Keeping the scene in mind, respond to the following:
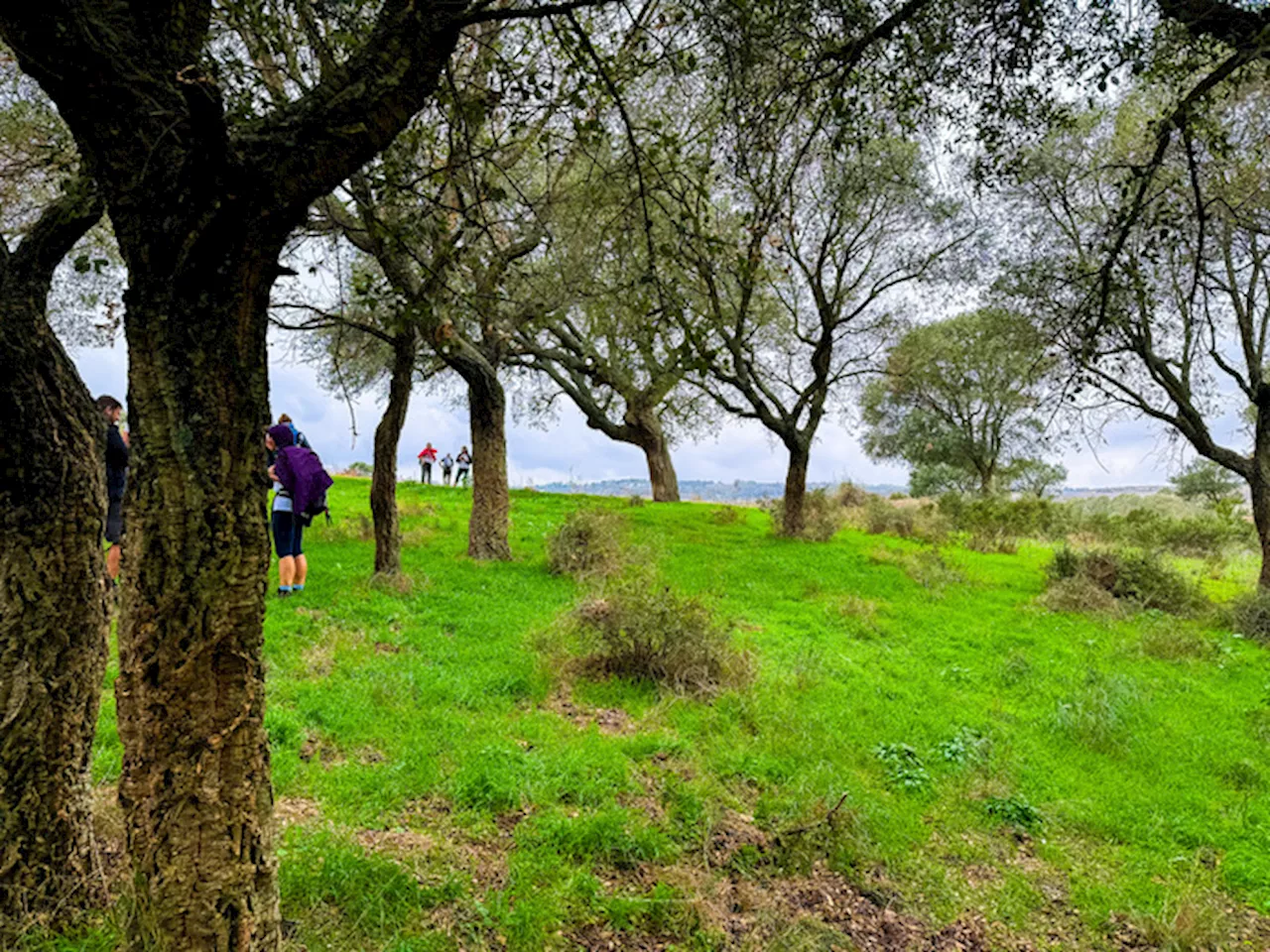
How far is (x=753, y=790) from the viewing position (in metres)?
5.30

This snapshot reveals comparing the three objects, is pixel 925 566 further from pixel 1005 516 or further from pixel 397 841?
pixel 397 841

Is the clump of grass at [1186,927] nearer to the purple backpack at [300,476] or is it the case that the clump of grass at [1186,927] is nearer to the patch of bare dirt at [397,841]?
the patch of bare dirt at [397,841]

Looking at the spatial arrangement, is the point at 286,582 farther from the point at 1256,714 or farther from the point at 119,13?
the point at 1256,714

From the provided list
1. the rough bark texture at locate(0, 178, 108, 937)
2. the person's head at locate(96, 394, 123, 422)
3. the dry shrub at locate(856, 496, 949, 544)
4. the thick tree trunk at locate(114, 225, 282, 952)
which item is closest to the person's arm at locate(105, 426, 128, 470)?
the person's head at locate(96, 394, 123, 422)

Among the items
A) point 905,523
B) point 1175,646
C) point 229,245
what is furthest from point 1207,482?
point 229,245

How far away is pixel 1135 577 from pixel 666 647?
12145 millimetres

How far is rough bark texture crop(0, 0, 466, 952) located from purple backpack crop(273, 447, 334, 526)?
7.12 metres

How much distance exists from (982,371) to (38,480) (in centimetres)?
3631

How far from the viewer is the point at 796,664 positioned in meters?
8.11

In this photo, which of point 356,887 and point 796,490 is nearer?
point 356,887

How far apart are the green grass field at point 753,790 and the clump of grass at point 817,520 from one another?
9181 mm

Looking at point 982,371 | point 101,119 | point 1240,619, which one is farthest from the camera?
point 982,371

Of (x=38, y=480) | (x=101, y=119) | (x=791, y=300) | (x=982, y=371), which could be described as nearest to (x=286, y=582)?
(x=38, y=480)

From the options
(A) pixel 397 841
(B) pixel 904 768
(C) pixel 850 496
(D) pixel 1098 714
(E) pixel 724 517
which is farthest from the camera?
(C) pixel 850 496
